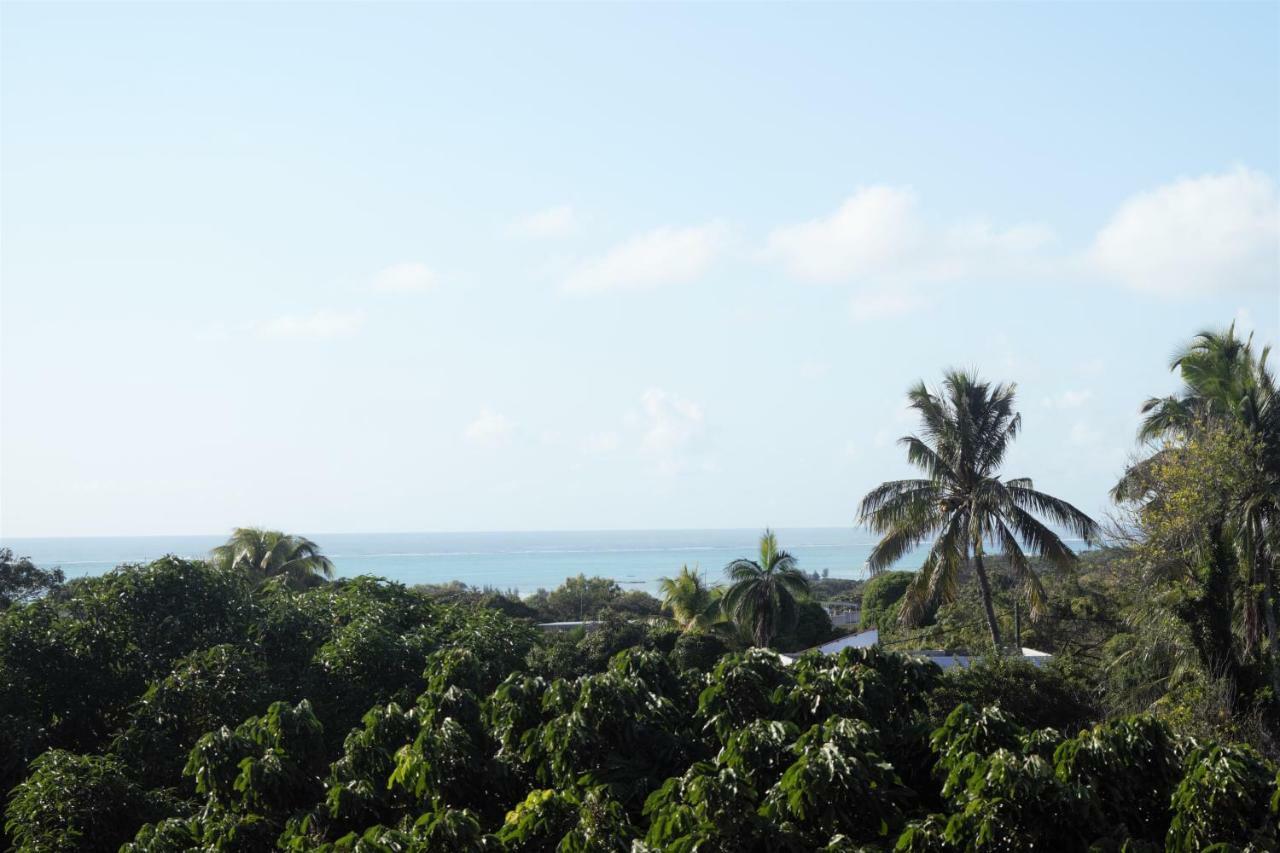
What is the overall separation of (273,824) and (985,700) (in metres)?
14.4

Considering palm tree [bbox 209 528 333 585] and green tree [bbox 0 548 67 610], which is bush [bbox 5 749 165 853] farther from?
palm tree [bbox 209 528 333 585]

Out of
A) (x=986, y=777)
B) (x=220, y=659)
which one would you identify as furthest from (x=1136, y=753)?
(x=220, y=659)

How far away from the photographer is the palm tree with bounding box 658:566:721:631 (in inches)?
1524

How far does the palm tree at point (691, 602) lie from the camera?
38.7 meters

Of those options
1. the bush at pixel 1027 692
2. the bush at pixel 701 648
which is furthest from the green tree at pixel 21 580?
the bush at pixel 1027 692

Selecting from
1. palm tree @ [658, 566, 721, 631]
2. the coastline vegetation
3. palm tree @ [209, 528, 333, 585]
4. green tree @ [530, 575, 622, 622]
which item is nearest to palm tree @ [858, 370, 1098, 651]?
the coastline vegetation

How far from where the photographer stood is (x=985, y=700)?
21031 millimetres

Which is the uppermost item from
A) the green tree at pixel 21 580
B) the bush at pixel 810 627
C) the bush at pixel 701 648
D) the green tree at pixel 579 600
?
the green tree at pixel 21 580

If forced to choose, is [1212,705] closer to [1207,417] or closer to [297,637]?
[1207,417]

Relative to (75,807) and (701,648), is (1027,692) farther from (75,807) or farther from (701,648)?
(75,807)

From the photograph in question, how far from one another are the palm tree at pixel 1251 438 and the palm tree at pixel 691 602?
54.7 ft

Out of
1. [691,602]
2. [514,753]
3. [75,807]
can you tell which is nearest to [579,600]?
[691,602]

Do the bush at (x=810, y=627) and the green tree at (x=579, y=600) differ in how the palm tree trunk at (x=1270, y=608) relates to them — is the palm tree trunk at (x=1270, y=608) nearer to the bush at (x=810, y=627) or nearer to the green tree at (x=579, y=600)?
the bush at (x=810, y=627)

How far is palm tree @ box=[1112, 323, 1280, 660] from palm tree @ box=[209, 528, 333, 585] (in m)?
27.7
